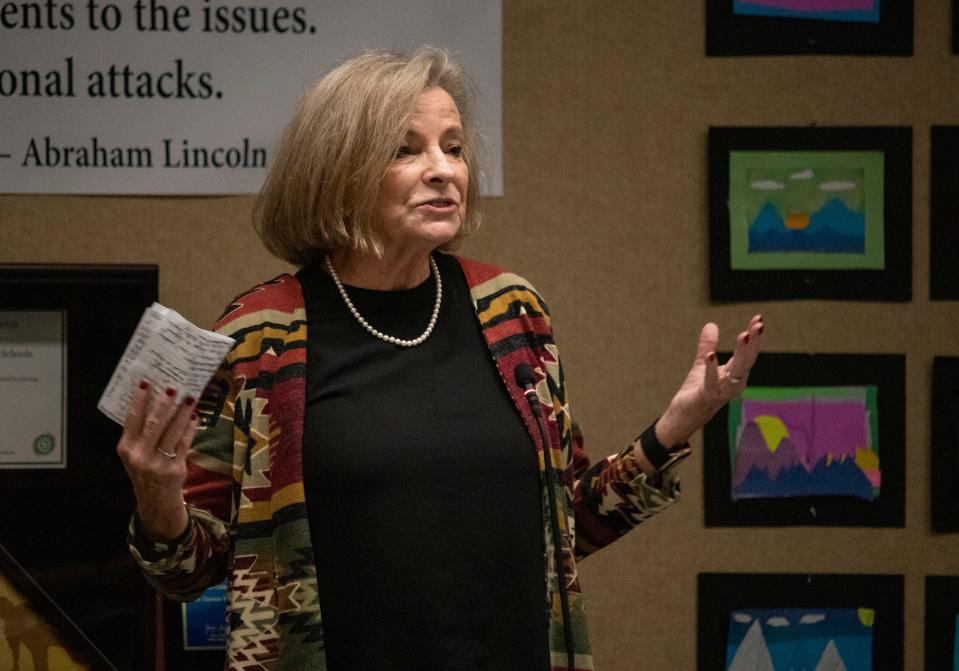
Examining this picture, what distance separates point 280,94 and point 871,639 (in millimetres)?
1624

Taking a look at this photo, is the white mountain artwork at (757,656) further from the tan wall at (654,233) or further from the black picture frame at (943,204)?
the black picture frame at (943,204)

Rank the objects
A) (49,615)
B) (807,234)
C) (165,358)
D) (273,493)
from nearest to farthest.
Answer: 1. (165,358)
2. (273,493)
3. (49,615)
4. (807,234)

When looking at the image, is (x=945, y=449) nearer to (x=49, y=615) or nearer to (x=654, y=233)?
(x=654, y=233)

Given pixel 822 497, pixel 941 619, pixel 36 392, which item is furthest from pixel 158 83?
pixel 941 619

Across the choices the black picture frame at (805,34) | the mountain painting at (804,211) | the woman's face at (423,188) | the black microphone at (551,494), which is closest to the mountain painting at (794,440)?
the mountain painting at (804,211)

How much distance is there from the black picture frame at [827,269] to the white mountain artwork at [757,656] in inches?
26.9

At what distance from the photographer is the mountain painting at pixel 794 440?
2.12m

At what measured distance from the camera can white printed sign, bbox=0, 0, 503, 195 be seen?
2035mm

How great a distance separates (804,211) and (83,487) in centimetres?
152

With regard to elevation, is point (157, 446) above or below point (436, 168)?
below

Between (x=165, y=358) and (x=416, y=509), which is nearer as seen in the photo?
(x=165, y=358)

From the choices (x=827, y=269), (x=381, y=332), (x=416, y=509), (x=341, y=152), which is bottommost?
(x=416, y=509)

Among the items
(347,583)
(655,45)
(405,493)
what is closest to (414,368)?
(405,493)

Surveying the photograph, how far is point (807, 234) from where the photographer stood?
6.92 ft
